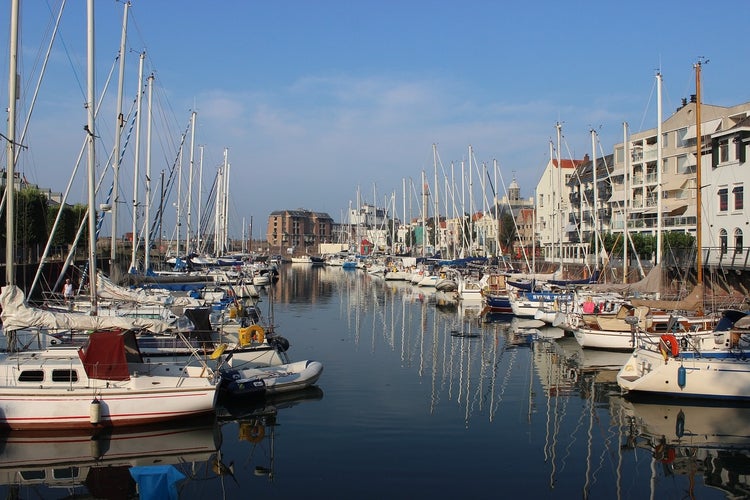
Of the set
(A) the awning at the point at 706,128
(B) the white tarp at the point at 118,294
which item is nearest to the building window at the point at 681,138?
(A) the awning at the point at 706,128

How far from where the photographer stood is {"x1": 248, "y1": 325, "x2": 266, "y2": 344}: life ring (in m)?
28.0

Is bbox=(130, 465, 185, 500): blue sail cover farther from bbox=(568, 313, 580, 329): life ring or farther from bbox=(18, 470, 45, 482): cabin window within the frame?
bbox=(568, 313, 580, 329): life ring

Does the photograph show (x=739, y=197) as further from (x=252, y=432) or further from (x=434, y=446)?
(x=252, y=432)

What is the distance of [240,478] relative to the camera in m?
17.6

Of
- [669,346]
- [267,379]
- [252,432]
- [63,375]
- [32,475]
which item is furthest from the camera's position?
[267,379]

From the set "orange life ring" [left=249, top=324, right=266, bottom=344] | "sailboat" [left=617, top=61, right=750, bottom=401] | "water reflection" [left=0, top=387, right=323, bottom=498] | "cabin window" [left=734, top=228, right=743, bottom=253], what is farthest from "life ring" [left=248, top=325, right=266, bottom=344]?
"cabin window" [left=734, top=228, right=743, bottom=253]

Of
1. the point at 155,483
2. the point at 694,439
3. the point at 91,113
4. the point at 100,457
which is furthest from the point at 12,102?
the point at 694,439

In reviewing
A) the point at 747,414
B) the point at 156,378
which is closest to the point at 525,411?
the point at 747,414

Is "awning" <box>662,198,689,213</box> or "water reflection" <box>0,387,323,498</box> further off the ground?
"awning" <box>662,198,689,213</box>

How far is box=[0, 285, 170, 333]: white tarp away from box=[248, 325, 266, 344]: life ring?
4.62 meters

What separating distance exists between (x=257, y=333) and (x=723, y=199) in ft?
133

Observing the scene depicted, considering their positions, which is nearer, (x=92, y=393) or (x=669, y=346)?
(x=92, y=393)

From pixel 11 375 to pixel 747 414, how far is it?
78.4 ft

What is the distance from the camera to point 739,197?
50.7m
